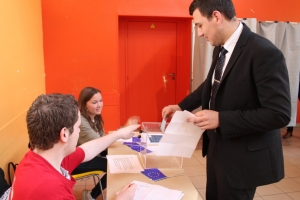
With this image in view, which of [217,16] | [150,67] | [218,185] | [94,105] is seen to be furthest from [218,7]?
[150,67]

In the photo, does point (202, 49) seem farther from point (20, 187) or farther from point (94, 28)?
point (20, 187)

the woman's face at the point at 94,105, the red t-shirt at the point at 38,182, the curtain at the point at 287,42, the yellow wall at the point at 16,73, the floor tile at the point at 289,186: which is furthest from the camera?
the curtain at the point at 287,42

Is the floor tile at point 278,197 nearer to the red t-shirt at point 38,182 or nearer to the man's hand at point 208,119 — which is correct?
the man's hand at point 208,119

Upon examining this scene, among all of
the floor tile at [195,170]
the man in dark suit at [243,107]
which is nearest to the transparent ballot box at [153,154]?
the man in dark suit at [243,107]

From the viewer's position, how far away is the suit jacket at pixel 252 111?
3.97ft

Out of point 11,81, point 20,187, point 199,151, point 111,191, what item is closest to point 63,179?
point 20,187

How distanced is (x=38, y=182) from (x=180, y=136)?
754mm

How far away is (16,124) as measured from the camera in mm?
2525

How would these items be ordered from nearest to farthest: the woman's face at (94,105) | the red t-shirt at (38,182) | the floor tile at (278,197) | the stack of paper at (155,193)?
the red t-shirt at (38,182) → the stack of paper at (155,193) → the woman's face at (94,105) → the floor tile at (278,197)

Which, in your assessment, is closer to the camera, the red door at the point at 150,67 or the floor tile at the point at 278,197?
the floor tile at the point at 278,197

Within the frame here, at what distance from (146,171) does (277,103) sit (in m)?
0.85

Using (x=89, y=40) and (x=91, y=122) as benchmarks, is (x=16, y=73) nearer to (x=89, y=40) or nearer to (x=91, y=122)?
(x=91, y=122)

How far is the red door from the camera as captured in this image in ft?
15.5

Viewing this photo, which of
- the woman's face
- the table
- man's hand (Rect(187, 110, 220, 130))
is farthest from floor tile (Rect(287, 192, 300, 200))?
the woman's face
